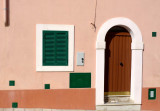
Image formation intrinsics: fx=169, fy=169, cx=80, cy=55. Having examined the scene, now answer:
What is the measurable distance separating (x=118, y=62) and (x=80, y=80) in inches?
60.2

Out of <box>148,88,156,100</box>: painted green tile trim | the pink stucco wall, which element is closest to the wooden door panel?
the pink stucco wall

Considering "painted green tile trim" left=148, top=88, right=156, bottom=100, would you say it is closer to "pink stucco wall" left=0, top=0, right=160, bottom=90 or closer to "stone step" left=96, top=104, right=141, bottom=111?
"stone step" left=96, top=104, right=141, bottom=111

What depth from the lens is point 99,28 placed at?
5543 millimetres

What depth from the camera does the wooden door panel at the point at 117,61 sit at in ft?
19.4

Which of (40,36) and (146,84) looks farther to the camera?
(146,84)

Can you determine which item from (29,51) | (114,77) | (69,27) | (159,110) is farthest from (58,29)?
(159,110)

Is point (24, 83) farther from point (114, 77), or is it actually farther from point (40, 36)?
point (114, 77)

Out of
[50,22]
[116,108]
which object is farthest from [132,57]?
[50,22]

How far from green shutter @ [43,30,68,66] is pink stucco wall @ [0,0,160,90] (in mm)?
329

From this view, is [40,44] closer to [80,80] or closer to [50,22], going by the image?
[50,22]

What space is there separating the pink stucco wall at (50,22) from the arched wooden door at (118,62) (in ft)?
1.96

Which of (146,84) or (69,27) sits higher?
(69,27)

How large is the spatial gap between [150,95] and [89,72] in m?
2.31

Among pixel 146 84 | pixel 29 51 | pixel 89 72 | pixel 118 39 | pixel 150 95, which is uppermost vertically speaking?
pixel 118 39
